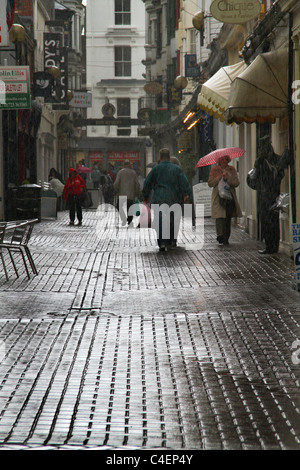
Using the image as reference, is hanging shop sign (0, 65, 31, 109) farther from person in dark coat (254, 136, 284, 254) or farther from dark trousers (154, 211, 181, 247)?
person in dark coat (254, 136, 284, 254)

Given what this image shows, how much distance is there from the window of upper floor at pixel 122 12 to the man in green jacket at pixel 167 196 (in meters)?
59.0

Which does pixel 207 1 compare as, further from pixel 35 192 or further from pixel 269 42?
pixel 269 42

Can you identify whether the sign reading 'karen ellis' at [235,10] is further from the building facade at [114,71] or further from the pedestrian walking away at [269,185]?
the building facade at [114,71]

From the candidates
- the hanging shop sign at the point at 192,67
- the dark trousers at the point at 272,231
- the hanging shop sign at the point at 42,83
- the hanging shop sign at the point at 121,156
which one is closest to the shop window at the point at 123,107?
the hanging shop sign at the point at 121,156

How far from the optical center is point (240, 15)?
54.3ft

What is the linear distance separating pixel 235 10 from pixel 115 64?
56.8m

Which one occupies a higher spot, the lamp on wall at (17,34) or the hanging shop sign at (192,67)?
the hanging shop sign at (192,67)

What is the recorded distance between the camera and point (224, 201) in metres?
16.3

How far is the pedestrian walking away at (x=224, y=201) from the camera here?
1627cm

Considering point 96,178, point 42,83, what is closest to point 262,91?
point 42,83

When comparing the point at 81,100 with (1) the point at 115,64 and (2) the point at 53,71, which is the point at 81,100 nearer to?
(2) the point at 53,71

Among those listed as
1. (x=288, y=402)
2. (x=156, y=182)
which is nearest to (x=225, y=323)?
(x=288, y=402)

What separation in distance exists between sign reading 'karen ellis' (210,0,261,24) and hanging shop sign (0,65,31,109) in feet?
16.6

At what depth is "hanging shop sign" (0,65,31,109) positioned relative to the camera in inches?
776
